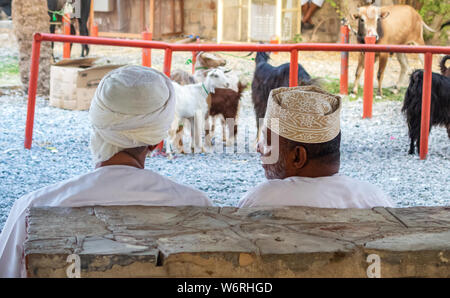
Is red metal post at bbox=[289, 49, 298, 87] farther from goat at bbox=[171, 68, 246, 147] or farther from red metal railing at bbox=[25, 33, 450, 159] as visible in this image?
goat at bbox=[171, 68, 246, 147]

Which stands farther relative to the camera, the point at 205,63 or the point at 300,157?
the point at 205,63

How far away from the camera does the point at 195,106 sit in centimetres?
A: 593

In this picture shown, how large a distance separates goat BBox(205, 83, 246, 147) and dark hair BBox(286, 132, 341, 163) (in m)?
3.87

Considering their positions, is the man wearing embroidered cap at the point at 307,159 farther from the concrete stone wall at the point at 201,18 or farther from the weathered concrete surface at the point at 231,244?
the concrete stone wall at the point at 201,18

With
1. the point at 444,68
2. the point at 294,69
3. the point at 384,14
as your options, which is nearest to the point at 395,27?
the point at 384,14

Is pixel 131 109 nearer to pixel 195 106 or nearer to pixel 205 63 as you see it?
pixel 195 106

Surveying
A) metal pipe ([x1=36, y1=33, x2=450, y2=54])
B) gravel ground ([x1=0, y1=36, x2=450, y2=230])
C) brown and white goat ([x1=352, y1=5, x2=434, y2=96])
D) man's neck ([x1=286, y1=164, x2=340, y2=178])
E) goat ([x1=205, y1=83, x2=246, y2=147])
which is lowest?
gravel ground ([x1=0, y1=36, x2=450, y2=230])

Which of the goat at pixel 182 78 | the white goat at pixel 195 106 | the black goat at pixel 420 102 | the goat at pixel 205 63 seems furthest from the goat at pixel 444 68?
the goat at pixel 182 78

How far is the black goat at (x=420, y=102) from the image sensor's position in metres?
5.75

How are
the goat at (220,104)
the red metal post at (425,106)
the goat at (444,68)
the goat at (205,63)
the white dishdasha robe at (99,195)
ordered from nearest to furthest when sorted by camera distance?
the white dishdasha robe at (99,195) < the red metal post at (425,106) < the goat at (220,104) < the goat at (205,63) < the goat at (444,68)

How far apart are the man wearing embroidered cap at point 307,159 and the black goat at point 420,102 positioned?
3.74 metres

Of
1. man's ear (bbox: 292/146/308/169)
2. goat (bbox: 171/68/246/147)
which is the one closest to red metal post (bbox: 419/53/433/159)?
goat (bbox: 171/68/246/147)

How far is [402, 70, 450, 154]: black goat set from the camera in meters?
5.75

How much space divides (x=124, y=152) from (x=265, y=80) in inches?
162
